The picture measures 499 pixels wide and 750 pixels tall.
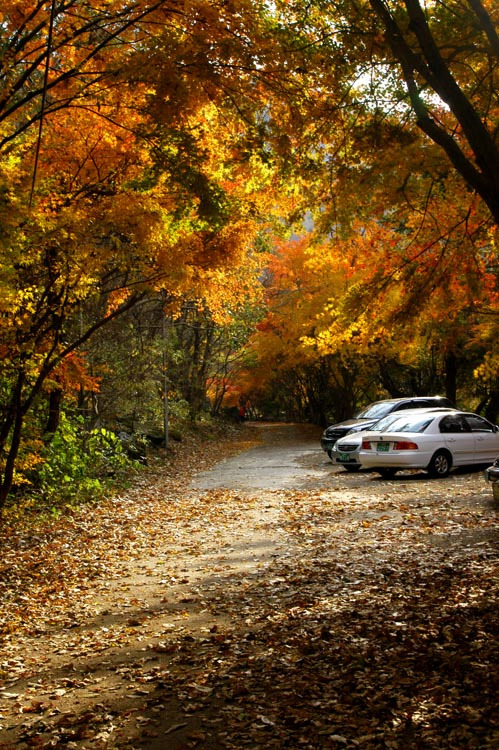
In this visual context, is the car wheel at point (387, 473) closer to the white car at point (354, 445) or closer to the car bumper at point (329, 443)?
the white car at point (354, 445)

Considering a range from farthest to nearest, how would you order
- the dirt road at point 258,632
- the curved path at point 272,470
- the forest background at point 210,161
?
the curved path at point 272,470
the forest background at point 210,161
the dirt road at point 258,632

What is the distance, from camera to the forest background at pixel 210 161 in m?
7.38

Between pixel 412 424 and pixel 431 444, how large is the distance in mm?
676

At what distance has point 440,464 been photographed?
1639 centimetres

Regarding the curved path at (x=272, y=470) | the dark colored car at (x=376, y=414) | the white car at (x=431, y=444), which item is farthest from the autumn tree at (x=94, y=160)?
the dark colored car at (x=376, y=414)

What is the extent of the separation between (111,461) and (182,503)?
3.79 metres

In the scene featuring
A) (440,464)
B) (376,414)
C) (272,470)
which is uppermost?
(376,414)

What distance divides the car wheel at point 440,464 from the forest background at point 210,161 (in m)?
2.52

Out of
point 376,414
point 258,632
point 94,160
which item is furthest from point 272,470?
point 258,632

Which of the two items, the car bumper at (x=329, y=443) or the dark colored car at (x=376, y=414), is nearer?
the dark colored car at (x=376, y=414)

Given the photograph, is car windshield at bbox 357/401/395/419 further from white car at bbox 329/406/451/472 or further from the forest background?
the forest background

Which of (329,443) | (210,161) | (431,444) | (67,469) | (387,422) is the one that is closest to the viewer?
(210,161)

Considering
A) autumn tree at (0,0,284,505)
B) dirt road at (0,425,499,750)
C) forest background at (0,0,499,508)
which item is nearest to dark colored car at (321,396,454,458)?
forest background at (0,0,499,508)

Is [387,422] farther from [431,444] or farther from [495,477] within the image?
[495,477]
